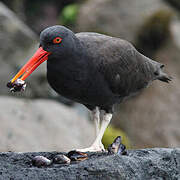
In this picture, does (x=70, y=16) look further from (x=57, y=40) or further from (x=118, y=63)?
(x=57, y=40)

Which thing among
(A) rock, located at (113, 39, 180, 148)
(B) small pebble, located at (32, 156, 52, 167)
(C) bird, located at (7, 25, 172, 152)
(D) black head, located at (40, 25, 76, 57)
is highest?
(D) black head, located at (40, 25, 76, 57)

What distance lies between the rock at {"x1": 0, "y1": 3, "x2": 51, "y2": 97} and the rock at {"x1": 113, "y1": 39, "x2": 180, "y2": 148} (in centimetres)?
369

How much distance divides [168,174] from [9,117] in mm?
6137

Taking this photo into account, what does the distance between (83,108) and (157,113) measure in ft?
9.34

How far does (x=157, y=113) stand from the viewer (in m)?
15.3

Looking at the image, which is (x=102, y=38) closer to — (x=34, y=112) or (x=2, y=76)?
(x=34, y=112)

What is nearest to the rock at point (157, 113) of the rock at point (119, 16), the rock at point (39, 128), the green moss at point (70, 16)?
the rock at point (119, 16)

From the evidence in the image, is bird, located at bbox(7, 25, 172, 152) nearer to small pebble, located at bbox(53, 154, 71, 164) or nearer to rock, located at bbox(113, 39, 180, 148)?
small pebble, located at bbox(53, 154, 71, 164)

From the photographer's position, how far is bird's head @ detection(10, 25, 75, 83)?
507 cm

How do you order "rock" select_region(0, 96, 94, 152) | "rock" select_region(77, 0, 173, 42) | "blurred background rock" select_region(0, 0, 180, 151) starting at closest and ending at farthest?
"rock" select_region(0, 96, 94, 152), "blurred background rock" select_region(0, 0, 180, 151), "rock" select_region(77, 0, 173, 42)

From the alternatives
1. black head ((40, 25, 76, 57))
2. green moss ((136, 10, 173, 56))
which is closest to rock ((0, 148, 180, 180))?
black head ((40, 25, 76, 57))

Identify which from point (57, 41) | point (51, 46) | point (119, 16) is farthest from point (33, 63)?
point (119, 16)

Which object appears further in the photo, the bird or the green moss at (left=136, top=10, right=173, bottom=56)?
the green moss at (left=136, top=10, right=173, bottom=56)

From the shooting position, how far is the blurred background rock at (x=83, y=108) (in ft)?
34.9
